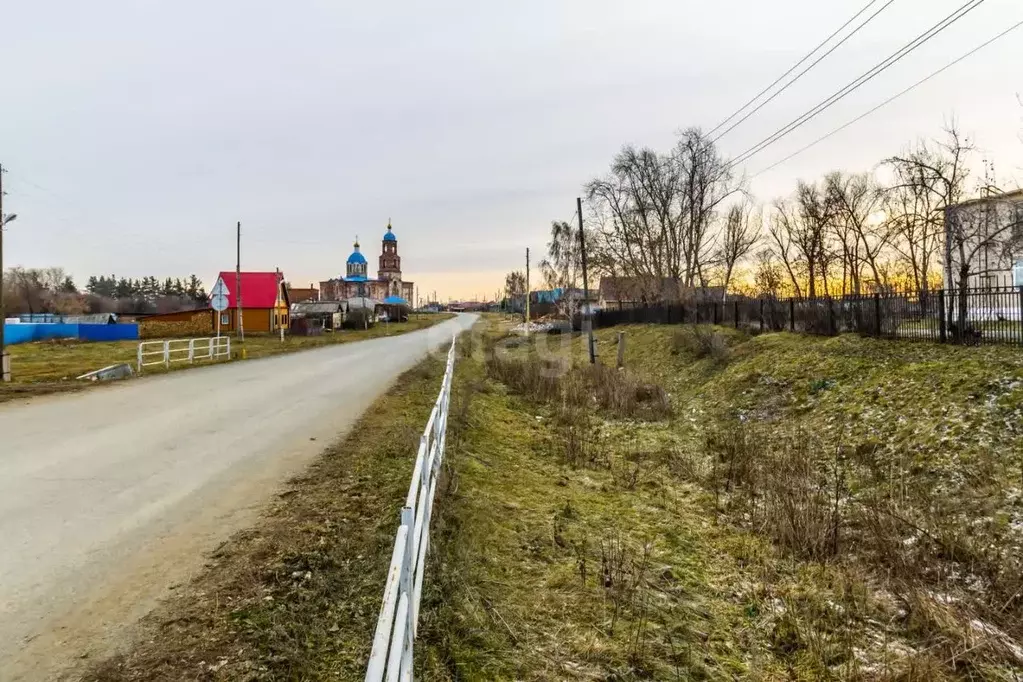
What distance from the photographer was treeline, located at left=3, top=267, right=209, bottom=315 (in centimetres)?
9819

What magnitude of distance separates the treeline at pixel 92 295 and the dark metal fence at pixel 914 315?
298 ft

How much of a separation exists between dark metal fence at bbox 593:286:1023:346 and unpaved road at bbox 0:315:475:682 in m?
12.9

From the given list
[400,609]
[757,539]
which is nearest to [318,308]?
[757,539]

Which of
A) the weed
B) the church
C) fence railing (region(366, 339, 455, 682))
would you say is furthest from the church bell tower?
fence railing (region(366, 339, 455, 682))

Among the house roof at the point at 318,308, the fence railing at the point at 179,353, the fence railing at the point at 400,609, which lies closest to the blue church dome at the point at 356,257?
the house roof at the point at 318,308

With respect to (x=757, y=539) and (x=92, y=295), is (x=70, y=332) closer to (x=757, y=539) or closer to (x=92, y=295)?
(x=757, y=539)

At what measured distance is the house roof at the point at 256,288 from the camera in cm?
4688

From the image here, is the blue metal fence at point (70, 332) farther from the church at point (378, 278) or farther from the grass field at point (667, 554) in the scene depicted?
the church at point (378, 278)

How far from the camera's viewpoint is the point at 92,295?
124 meters

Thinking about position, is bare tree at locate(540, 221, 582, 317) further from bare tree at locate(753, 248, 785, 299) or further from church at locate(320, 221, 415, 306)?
church at locate(320, 221, 415, 306)

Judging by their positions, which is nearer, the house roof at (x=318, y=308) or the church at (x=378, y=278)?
the house roof at (x=318, y=308)

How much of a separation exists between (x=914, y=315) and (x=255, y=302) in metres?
45.3

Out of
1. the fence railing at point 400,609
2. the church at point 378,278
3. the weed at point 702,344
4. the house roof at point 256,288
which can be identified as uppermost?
the church at point 378,278

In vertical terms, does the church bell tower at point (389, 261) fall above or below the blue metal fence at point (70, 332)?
above
